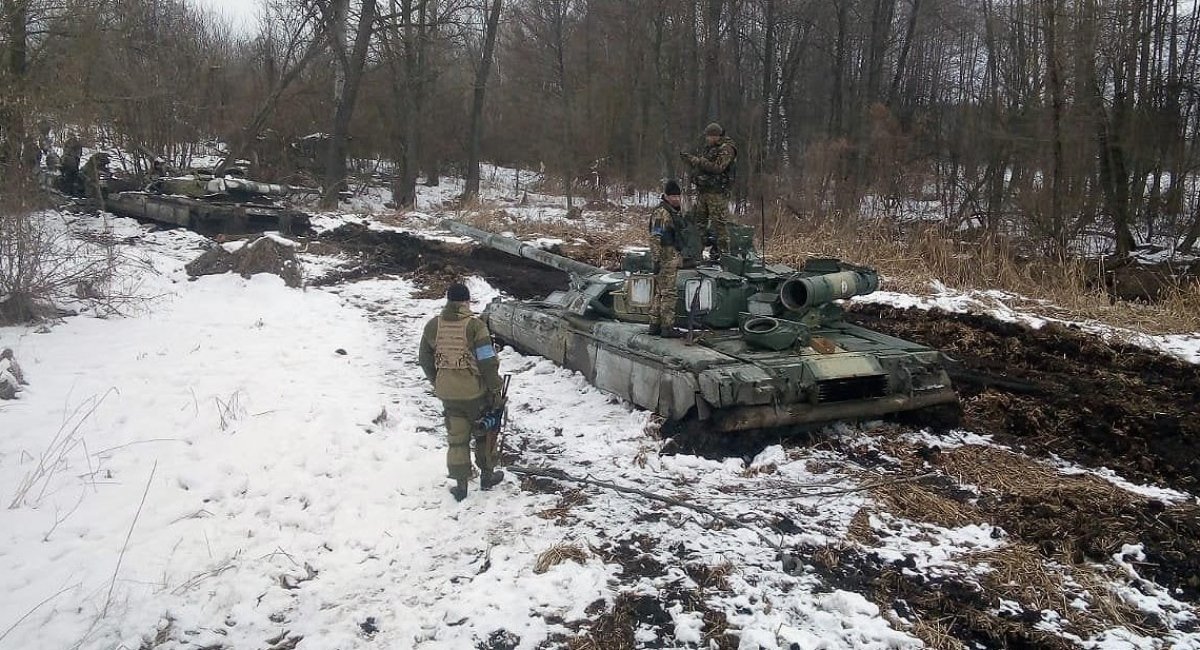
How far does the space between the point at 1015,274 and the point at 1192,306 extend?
2598 mm

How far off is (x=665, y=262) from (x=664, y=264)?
0.07ft

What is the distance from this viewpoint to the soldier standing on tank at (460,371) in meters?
5.68

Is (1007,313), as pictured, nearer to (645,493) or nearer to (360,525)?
(645,493)

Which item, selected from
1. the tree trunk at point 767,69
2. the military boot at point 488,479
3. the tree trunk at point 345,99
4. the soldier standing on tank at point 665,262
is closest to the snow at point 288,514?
the military boot at point 488,479

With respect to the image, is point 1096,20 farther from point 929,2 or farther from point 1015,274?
point 929,2

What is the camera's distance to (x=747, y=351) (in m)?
7.14

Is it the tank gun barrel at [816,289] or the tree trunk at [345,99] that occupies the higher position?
the tree trunk at [345,99]

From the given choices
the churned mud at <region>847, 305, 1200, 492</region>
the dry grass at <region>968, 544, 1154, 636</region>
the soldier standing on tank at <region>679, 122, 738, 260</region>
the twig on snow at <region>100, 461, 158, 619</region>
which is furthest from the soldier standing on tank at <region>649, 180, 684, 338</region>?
the twig on snow at <region>100, 461, 158, 619</region>

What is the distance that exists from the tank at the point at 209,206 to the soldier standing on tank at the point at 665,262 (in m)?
12.9

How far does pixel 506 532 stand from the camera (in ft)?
17.2

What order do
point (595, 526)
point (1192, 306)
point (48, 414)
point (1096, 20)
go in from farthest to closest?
point (1096, 20), point (1192, 306), point (48, 414), point (595, 526)

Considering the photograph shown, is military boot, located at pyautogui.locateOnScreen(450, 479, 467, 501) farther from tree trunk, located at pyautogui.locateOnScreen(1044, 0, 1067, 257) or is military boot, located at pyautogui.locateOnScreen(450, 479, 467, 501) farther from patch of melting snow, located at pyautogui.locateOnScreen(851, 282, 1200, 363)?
tree trunk, located at pyautogui.locateOnScreen(1044, 0, 1067, 257)

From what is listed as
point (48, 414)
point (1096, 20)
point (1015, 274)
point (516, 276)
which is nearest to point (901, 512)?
point (48, 414)

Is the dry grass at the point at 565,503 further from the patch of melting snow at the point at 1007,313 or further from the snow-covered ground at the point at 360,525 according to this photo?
the patch of melting snow at the point at 1007,313
